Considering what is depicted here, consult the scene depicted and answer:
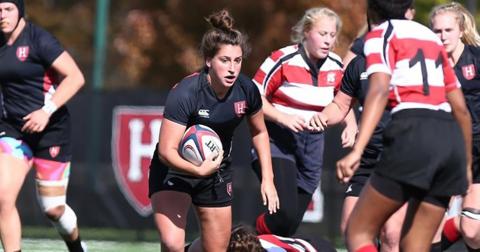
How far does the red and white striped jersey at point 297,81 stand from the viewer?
8.80 meters

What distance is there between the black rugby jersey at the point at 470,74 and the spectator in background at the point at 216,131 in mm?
1561

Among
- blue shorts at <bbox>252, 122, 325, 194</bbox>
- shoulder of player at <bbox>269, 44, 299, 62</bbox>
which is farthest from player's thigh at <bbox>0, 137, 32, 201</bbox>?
shoulder of player at <bbox>269, 44, 299, 62</bbox>

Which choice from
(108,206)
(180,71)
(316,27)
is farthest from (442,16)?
(180,71)

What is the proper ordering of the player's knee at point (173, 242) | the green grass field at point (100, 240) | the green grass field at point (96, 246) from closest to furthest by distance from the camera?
the player's knee at point (173, 242) → the green grass field at point (96, 246) → the green grass field at point (100, 240)

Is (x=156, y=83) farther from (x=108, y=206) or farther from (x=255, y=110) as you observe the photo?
(x=255, y=110)

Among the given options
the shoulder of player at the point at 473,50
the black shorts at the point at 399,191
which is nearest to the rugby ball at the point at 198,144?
the black shorts at the point at 399,191

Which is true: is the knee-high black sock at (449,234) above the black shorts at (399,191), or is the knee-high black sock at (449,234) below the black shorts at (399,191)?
below

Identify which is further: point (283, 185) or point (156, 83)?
point (156, 83)

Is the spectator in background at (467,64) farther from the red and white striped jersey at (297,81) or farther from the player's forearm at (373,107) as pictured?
the player's forearm at (373,107)

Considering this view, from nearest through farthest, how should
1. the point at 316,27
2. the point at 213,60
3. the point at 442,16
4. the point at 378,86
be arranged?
the point at 378,86, the point at 213,60, the point at 442,16, the point at 316,27

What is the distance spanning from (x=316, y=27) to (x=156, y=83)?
16357 millimetres

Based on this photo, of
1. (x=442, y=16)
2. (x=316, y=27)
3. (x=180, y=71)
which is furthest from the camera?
(x=180, y=71)

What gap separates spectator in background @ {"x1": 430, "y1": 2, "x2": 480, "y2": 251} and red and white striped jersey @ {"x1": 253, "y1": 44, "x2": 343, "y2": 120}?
0.94 meters

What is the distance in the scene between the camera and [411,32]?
6.41 meters
